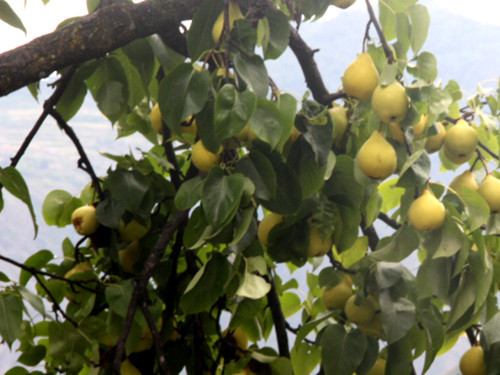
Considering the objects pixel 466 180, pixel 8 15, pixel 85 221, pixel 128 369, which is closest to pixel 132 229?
pixel 85 221

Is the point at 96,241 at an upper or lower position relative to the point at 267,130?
lower

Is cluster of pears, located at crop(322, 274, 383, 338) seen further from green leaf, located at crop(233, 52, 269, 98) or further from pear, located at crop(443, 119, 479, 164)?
green leaf, located at crop(233, 52, 269, 98)

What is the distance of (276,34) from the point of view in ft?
2.05

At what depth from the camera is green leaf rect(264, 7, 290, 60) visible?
619 mm

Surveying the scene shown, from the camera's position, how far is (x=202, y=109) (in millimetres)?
562

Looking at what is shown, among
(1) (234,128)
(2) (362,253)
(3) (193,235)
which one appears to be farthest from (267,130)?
(2) (362,253)

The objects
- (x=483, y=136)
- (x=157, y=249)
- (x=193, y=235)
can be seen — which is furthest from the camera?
(x=483, y=136)

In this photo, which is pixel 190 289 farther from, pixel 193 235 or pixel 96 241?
pixel 96 241

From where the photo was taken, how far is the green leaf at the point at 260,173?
57cm

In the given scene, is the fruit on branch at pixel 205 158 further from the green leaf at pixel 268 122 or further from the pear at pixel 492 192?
the pear at pixel 492 192

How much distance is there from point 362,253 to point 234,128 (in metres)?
0.39

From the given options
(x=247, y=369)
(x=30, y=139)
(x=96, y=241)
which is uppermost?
(x=30, y=139)

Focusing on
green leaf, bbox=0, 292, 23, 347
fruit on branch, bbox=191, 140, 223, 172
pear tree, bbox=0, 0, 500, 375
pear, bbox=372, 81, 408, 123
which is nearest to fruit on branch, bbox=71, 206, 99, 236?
pear tree, bbox=0, 0, 500, 375

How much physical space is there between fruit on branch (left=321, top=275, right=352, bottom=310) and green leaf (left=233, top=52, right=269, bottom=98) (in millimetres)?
320
